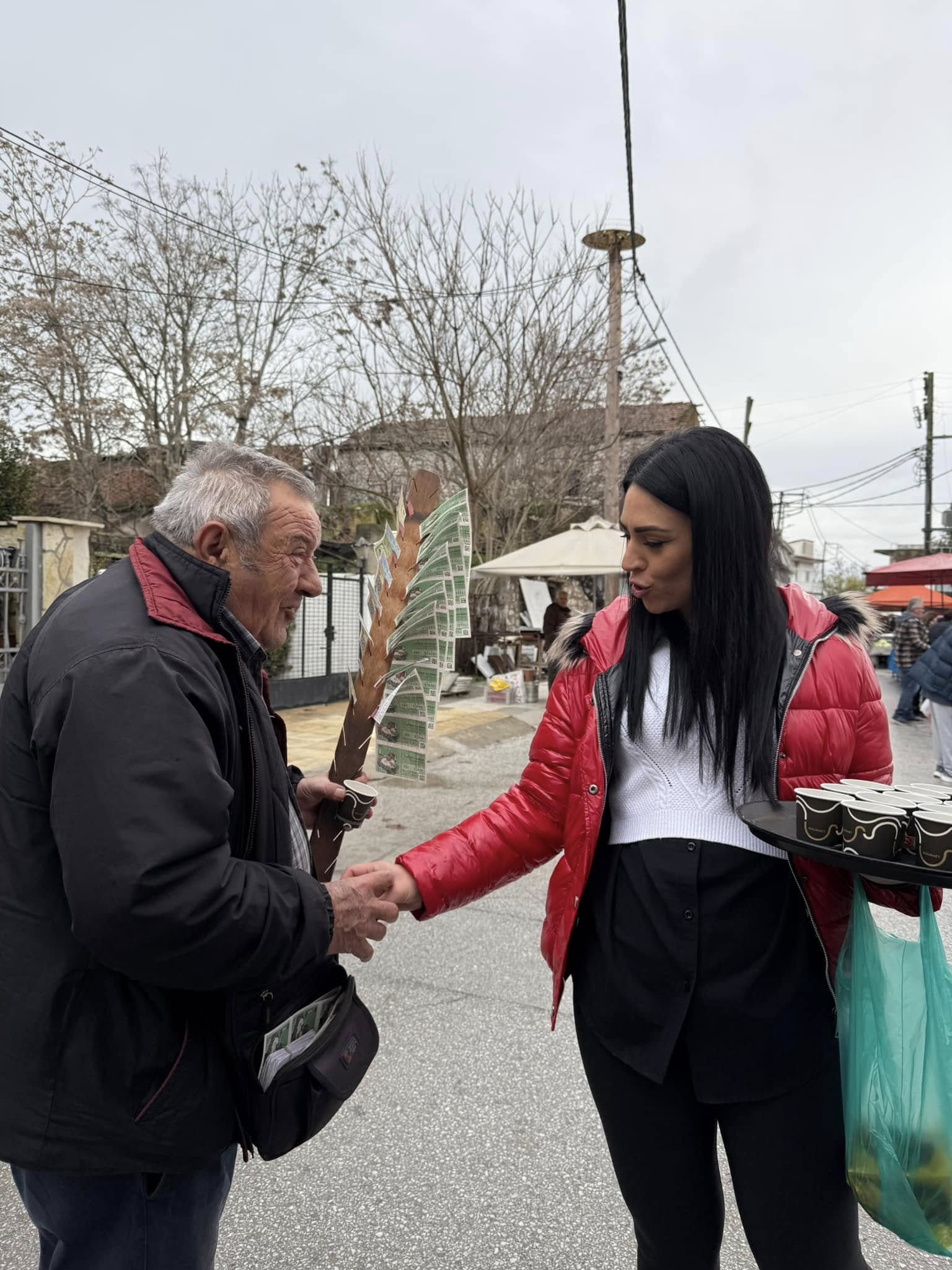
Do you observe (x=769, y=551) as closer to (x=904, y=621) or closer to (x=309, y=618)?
(x=309, y=618)

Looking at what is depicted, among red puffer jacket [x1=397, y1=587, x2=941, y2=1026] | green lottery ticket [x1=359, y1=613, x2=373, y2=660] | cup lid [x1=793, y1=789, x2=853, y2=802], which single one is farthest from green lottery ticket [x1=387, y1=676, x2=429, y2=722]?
cup lid [x1=793, y1=789, x2=853, y2=802]

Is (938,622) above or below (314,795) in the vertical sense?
above

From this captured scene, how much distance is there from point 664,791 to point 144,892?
2.96 ft

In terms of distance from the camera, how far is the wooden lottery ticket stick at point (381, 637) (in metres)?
1.77

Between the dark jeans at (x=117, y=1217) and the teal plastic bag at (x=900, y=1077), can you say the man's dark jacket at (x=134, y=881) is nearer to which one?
the dark jeans at (x=117, y=1217)

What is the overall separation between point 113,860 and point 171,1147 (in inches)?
20.5

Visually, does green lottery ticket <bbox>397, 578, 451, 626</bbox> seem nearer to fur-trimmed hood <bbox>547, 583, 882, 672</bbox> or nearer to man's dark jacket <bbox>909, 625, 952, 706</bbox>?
fur-trimmed hood <bbox>547, 583, 882, 672</bbox>

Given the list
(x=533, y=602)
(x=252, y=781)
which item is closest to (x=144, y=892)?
(x=252, y=781)

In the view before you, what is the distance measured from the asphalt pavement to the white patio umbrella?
8760 mm

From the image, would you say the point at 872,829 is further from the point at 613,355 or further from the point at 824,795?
the point at 613,355

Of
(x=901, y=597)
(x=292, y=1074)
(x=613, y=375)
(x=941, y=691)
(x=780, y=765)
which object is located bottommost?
(x=292, y=1074)

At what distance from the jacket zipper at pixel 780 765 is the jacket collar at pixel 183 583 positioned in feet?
3.17

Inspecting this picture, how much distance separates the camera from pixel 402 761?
1.92 metres

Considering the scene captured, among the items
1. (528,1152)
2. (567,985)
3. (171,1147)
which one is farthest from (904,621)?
(171,1147)
